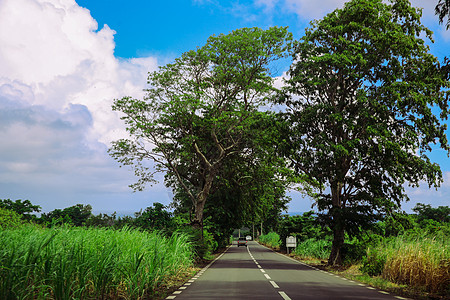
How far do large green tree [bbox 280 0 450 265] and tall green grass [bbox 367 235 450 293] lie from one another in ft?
22.9

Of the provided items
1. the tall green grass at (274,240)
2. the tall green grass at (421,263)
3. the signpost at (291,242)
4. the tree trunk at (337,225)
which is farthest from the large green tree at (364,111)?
the tall green grass at (274,240)

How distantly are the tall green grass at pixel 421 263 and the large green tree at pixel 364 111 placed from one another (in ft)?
22.9

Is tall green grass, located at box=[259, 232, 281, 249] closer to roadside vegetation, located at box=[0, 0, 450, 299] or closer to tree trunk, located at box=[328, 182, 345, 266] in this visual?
roadside vegetation, located at box=[0, 0, 450, 299]

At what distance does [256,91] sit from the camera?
3017 cm

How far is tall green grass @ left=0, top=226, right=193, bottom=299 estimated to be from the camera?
6827 millimetres

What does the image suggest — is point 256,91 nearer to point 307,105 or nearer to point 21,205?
point 307,105

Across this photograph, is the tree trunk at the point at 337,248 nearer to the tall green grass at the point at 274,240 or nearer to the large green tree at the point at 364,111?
the large green tree at the point at 364,111

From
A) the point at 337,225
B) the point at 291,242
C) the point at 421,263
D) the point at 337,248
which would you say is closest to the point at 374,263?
the point at 421,263

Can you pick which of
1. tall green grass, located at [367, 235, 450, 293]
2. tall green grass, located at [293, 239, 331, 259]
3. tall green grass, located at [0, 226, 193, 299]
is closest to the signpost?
tall green grass, located at [293, 239, 331, 259]

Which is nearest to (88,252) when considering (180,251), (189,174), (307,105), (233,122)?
(180,251)

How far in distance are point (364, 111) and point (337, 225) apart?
6.41m

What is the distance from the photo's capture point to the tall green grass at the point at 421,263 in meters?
11.7

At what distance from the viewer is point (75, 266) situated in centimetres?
770

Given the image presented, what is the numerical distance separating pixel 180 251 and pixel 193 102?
1470 cm
